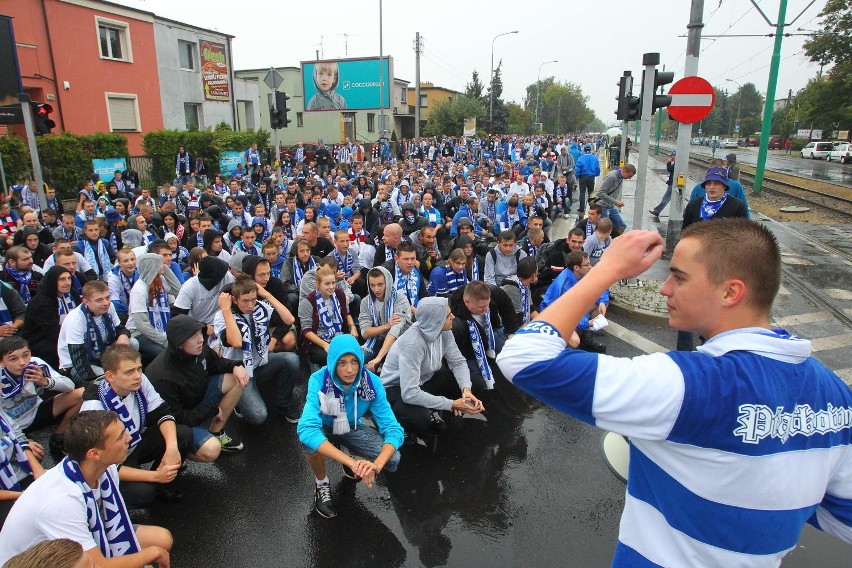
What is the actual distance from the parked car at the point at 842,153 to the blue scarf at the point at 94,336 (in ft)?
164

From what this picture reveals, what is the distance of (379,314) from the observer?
20.5 ft

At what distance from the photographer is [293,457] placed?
4.84 m

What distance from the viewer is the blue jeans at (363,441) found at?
4.15m

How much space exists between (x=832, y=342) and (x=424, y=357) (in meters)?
5.90

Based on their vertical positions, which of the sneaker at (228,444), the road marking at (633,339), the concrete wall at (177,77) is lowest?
the sneaker at (228,444)

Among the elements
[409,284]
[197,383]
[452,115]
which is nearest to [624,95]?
[409,284]

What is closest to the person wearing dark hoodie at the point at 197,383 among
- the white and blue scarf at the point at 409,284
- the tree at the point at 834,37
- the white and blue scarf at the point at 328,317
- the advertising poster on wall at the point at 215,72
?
the white and blue scarf at the point at 328,317

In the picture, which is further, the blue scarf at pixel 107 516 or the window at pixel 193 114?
the window at pixel 193 114

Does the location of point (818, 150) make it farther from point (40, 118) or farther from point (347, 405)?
point (347, 405)

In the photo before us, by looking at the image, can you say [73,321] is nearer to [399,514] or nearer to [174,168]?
[399,514]

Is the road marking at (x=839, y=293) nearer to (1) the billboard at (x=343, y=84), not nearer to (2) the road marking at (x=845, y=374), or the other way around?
(2) the road marking at (x=845, y=374)

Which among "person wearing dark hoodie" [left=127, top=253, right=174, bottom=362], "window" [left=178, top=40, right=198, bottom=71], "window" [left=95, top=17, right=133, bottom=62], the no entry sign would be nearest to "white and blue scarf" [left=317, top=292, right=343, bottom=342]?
"person wearing dark hoodie" [left=127, top=253, right=174, bottom=362]

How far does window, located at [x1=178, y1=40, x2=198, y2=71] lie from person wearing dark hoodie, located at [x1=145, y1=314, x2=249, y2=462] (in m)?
29.2

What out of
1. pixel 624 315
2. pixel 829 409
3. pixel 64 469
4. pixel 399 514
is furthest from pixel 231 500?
pixel 624 315
